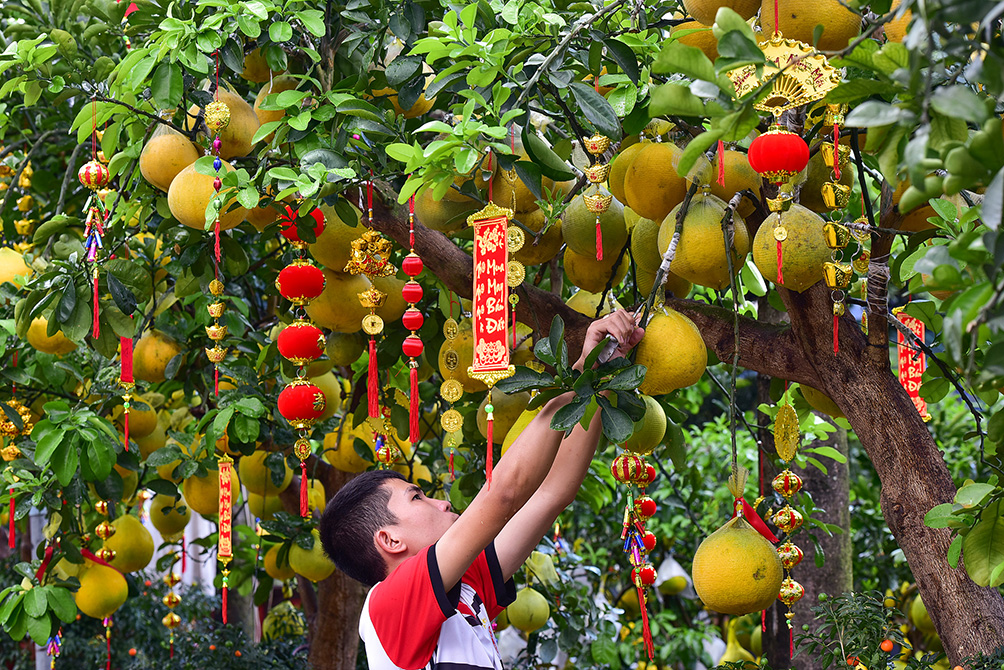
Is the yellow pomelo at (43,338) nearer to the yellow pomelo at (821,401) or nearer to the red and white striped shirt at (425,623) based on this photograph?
the red and white striped shirt at (425,623)

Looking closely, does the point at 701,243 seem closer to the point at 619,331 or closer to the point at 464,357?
the point at 619,331

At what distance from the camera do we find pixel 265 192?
2.12 m

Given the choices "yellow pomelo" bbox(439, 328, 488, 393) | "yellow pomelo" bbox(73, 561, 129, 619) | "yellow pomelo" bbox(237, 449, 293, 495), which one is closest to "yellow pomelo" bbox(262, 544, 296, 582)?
"yellow pomelo" bbox(237, 449, 293, 495)

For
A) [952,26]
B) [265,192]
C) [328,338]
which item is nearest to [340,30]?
[265,192]

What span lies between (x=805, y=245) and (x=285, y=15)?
1.22 metres

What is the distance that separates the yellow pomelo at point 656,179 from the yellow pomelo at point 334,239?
74cm

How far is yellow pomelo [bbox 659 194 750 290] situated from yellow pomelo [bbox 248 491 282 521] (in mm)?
1874

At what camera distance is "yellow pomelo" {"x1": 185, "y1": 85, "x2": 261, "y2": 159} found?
7.37 ft

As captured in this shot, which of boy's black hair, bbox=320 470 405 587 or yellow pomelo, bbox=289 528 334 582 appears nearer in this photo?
boy's black hair, bbox=320 470 405 587

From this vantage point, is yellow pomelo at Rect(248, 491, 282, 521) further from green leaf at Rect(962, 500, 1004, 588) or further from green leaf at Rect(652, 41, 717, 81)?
green leaf at Rect(652, 41, 717, 81)

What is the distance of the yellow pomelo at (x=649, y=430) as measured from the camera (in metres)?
2.00

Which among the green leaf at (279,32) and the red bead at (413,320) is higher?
the green leaf at (279,32)

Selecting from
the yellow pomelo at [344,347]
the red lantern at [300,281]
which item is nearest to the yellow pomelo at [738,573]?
the red lantern at [300,281]

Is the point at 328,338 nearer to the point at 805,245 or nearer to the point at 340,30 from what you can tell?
the point at 340,30
